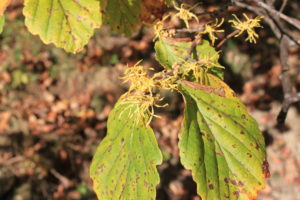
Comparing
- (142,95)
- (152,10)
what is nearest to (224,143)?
(142,95)

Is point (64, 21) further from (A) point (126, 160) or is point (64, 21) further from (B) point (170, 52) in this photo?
(A) point (126, 160)

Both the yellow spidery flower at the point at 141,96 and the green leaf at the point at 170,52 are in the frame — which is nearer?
the yellow spidery flower at the point at 141,96

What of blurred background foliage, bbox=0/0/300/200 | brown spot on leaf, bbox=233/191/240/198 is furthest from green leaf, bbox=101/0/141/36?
blurred background foliage, bbox=0/0/300/200

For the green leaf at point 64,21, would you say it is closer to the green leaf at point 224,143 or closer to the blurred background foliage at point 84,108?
the green leaf at point 224,143

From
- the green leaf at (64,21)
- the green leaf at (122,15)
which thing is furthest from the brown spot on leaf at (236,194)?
the green leaf at (122,15)

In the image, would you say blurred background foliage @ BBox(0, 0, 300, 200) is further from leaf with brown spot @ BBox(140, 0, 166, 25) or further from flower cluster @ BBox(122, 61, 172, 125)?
flower cluster @ BBox(122, 61, 172, 125)
